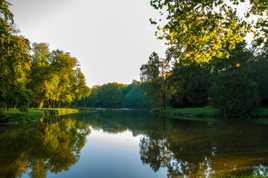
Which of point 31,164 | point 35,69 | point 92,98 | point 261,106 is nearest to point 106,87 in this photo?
point 92,98

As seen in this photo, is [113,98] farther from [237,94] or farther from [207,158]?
[207,158]

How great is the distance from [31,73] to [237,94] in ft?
136

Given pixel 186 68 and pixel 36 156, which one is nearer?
pixel 36 156

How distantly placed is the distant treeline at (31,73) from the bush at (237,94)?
3046 centimetres

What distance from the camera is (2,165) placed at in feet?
36.7

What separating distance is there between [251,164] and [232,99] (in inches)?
1407

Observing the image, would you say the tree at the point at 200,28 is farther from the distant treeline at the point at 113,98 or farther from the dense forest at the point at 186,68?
the distant treeline at the point at 113,98

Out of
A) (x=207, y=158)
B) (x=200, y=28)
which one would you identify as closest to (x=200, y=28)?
(x=200, y=28)

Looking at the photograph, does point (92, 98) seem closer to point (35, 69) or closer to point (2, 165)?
point (35, 69)

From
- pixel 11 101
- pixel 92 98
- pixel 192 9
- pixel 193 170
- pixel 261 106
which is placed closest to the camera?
pixel 192 9

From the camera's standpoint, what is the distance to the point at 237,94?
4438cm

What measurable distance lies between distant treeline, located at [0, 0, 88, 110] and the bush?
3046 cm

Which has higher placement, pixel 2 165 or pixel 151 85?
pixel 151 85

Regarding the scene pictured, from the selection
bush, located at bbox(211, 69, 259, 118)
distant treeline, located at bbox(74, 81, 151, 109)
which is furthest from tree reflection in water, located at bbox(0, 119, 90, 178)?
distant treeline, located at bbox(74, 81, 151, 109)
